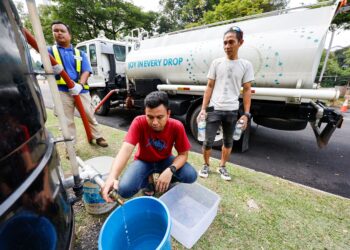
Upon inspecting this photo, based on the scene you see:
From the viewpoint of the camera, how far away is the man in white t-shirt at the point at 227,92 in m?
2.10

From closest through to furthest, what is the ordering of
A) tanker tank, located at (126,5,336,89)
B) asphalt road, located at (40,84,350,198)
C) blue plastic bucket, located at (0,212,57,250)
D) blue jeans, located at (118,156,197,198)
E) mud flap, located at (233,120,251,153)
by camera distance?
blue plastic bucket, located at (0,212,57,250), blue jeans, located at (118,156,197,198), tanker tank, located at (126,5,336,89), asphalt road, located at (40,84,350,198), mud flap, located at (233,120,251,153)

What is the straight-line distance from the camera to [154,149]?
1764 mm

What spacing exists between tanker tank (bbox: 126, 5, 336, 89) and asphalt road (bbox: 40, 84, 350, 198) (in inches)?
51.5

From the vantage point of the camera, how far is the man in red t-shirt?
57.8 inches

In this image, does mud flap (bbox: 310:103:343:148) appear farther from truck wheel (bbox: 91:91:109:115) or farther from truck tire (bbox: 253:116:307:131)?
truck wheel (bbox: 91:91:109:115)

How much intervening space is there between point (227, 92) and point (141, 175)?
1.40m

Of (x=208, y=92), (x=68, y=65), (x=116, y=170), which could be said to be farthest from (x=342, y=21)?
(x=116, y=170)

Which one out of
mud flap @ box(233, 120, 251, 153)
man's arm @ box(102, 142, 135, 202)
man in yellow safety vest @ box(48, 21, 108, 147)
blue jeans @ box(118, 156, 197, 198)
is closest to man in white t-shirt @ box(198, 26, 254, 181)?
blue jeans @ box(118, 156, 197, 198)

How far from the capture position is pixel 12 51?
693 millimetres

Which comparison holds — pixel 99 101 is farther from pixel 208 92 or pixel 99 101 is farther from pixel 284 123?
pixel 284 123

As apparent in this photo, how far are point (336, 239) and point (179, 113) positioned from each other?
115 inches

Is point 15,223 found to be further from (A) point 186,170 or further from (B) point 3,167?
(A) point 186,170

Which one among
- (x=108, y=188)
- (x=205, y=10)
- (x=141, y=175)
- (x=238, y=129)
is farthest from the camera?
(x=205, y=10)

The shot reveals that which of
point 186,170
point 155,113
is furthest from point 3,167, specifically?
point 186,170
